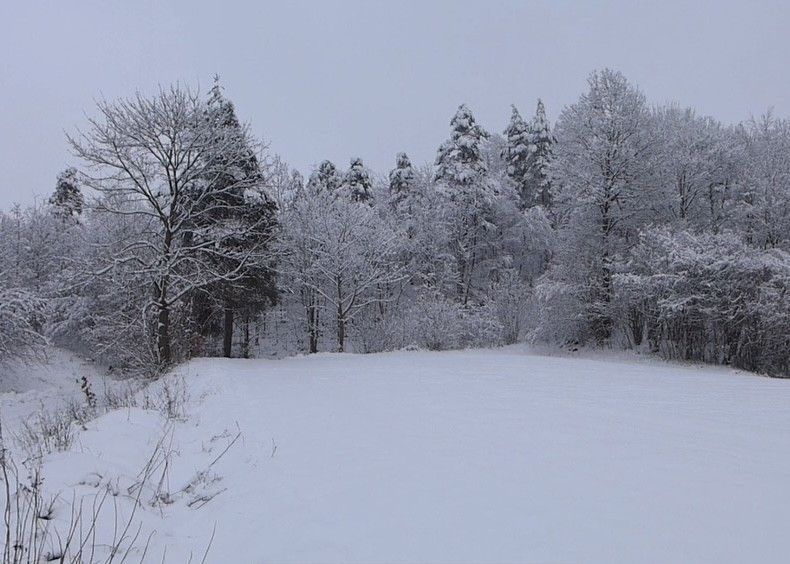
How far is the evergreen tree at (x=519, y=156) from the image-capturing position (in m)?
33.7

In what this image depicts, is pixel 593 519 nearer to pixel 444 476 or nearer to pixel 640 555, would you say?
pixel 640 555

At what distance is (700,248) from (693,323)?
9.04 ft

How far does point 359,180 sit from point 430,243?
9834 mm

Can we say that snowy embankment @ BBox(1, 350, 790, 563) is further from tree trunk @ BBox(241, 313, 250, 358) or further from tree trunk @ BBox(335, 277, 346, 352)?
tree trunk @ BBox(241, 313, 250, 358)

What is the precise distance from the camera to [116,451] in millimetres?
5129

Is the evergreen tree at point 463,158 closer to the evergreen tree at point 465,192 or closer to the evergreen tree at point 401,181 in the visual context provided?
the evergreen tree at point 465,192

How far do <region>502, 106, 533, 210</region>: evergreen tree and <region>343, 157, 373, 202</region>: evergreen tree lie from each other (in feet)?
34.3

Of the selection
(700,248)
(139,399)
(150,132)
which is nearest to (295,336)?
(150,132)

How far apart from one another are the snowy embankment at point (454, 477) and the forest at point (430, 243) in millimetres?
9123

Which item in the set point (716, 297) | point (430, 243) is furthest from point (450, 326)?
point (716, 297)

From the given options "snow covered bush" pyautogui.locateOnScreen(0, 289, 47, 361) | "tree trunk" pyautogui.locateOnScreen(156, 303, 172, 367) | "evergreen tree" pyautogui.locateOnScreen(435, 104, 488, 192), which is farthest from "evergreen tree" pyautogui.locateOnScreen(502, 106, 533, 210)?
"snow covered bush" pyautogui.locateOnScreen(0, 289, 47, 361)

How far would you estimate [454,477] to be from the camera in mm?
4391

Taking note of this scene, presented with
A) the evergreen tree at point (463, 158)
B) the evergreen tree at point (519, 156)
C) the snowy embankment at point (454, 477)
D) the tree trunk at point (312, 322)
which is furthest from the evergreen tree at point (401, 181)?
the snowy embankment at point (454, 477)

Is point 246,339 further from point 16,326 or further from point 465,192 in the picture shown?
point 465,192
